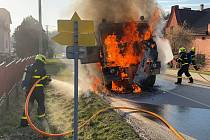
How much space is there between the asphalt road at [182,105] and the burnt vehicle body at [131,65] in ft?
2.44

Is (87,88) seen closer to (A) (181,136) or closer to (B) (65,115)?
(B) (65,115)

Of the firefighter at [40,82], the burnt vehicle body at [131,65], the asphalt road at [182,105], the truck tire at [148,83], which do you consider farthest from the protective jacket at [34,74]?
the truck tire at [148,83]

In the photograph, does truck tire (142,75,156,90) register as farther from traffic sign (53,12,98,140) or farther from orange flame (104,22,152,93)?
traffic sign (53,12,98,140)

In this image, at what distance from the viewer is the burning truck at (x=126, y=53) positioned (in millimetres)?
13281

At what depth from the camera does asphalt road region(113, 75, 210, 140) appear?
844 centimetres

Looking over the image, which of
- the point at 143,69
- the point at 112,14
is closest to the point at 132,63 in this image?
the point at 143,69

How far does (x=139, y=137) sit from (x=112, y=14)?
9.32m

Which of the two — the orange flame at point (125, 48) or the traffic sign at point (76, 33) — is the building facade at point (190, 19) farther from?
the traffic sign at point (76, 33)

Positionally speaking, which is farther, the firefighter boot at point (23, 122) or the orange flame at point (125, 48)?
the orange flame at point (125, 48)

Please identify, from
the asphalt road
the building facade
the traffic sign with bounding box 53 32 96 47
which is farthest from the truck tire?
the building facade

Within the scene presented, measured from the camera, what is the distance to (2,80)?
11.3 m

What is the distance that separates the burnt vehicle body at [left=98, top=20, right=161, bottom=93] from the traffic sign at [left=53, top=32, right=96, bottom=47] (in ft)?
24.5

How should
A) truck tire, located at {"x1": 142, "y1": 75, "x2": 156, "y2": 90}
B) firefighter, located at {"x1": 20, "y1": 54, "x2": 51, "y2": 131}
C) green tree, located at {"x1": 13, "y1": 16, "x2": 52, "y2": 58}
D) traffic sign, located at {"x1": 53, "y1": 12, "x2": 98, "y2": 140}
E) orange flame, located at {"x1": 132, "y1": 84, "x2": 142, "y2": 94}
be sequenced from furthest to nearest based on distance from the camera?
green tree, located at {"x1": 13, "y1": 16, "x2": 52, "y2": 58}
truck tire, located at {"x1": 142, "y1": 75, "x2": 156, "y2": 90}
orange flame, located at {"x1": 132, "y1": 84, "x2": 142, "y2": 94}
firefighter, located at {"x1": 20, "y1": 54, "x2": 51, "y2": 131}
traffic sign, located at {"x1": 53, "y1": 12, "x2": 98, "y2": 140}

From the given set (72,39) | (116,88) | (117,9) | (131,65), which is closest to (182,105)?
(131,65)
